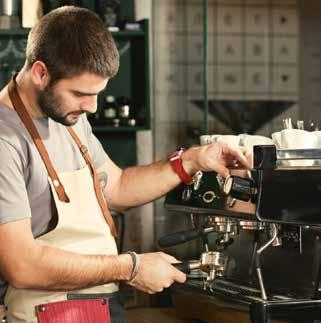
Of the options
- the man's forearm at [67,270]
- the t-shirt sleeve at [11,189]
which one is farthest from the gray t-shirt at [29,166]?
the man's forearm at [67,270]

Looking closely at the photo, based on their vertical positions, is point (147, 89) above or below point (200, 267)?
above

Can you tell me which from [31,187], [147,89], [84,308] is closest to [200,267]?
[84,308]

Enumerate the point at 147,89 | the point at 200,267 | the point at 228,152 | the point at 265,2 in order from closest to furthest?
the point at 200,267 < the point at 228,152 < the point at 147,89 < the point at 265,2

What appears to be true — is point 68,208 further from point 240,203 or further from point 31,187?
point 240,203

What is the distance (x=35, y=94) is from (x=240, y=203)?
569 millimetres

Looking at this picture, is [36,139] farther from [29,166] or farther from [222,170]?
[222,170]

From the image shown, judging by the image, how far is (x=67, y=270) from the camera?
7.30 ft

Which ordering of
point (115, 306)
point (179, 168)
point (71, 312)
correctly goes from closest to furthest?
point (71, 312)
point (115, 306)
point (179, 168)

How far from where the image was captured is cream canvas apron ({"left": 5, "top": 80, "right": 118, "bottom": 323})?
2312 millimetres

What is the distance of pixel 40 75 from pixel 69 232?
377mm

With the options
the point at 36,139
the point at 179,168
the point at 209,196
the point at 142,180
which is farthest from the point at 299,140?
the point at 36,139

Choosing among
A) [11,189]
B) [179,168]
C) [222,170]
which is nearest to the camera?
[11,189]

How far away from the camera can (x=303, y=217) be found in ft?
7.22

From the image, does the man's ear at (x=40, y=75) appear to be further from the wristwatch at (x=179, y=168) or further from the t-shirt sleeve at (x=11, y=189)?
the wristwatch at (x=179, y=168)
